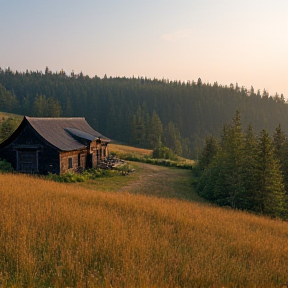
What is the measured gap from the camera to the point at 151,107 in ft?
457

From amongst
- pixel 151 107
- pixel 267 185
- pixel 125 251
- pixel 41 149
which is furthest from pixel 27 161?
pixel 151 107

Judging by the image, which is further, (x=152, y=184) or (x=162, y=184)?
(x=162, y=184)

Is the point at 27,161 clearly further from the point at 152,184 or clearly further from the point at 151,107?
the point at 151,107

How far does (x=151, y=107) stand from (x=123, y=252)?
134 m

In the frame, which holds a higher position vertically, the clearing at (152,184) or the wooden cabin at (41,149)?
the wooden cabin at (41,149)

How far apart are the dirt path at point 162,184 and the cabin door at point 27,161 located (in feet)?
28.3

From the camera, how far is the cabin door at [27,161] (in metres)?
26.0

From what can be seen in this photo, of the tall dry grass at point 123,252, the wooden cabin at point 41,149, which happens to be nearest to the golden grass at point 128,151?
the wooden cabin at point 41,149

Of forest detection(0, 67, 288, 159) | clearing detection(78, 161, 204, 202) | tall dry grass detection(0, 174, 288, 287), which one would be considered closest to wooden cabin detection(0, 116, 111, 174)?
clearing detection(78, 161, 204, 202)

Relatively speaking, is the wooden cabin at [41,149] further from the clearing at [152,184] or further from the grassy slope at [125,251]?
the grassy slope at [125,251]

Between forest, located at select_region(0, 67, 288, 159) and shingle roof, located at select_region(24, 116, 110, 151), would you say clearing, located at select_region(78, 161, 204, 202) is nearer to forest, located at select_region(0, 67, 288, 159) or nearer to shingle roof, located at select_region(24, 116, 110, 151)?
shingle roof, located at select_region(24, 116, 110, 151)

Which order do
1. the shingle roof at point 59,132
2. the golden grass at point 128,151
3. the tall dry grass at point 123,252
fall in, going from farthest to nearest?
the golden grass at point 128,151 < the shingle roof at point 59,132 < the tall dry grass at point 123,252

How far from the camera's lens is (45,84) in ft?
547

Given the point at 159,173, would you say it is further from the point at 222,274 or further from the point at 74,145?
the point at 222,274
